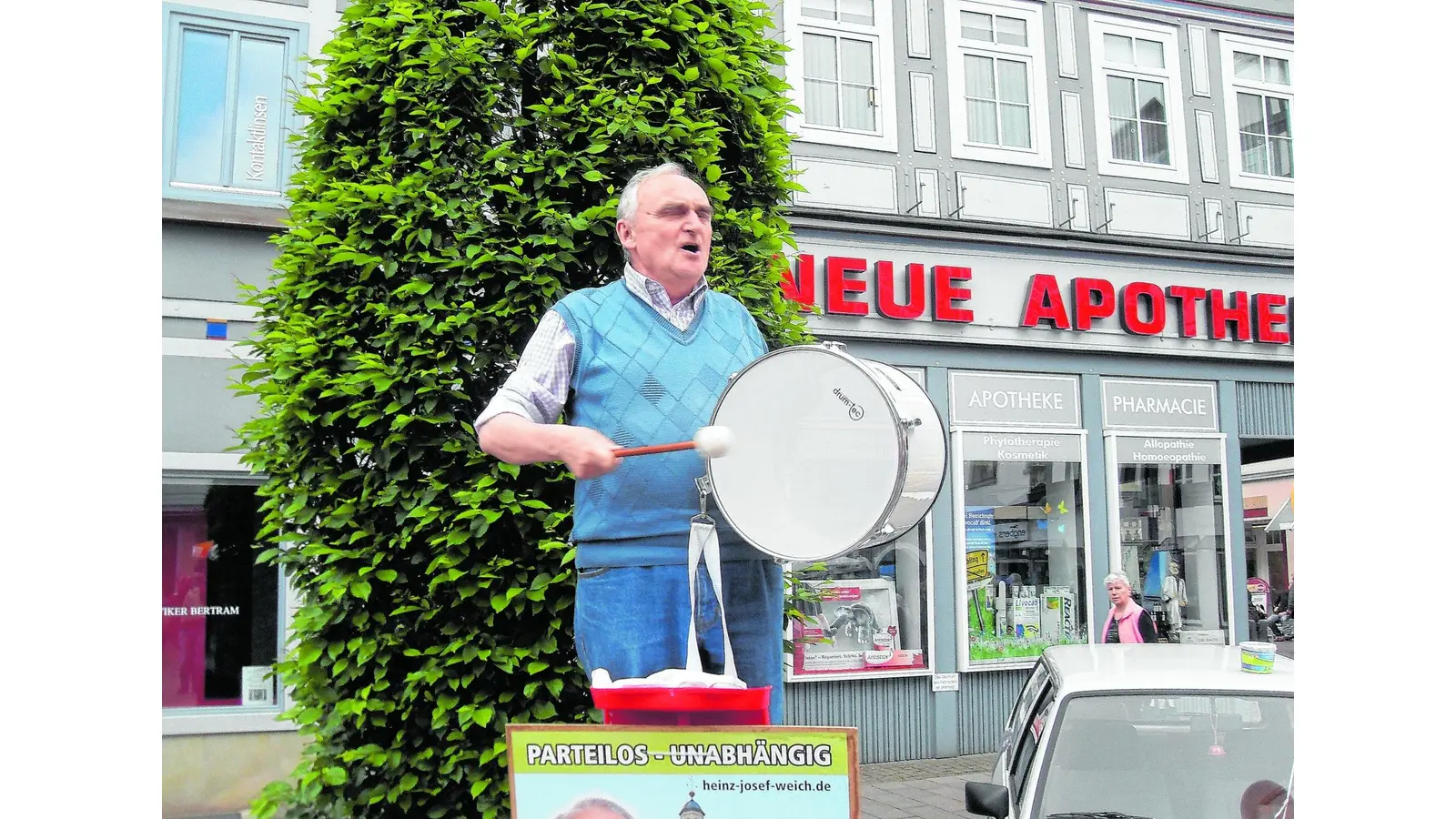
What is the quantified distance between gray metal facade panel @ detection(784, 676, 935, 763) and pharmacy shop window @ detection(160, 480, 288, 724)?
3.80m

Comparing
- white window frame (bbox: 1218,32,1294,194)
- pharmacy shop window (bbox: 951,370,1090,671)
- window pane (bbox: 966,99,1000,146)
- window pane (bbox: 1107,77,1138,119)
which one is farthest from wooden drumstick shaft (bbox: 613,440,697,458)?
white window frame (bbox: 1218,32,1294,194)

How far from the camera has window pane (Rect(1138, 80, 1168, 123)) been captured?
10422 millimetres

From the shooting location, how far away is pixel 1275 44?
10953 millimetres

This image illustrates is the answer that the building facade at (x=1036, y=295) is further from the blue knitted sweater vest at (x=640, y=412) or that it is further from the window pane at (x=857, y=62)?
the blue knitted sweater vest at (x=640, y=412)

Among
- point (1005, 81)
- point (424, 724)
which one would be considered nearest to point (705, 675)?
point (424, 724)

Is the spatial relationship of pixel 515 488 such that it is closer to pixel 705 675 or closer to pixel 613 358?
pixel 613 358

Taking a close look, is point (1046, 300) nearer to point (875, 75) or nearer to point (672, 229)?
point (875, 75)

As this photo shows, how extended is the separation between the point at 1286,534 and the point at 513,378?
9.40 m

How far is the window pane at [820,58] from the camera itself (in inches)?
365

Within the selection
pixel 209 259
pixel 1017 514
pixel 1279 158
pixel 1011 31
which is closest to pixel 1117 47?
pixel 1011 31

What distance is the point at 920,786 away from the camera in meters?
8.05

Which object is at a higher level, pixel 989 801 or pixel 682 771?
pixel 682 771

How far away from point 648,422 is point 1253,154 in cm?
1021

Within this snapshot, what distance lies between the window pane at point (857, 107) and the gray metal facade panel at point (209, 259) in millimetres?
4692
